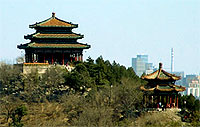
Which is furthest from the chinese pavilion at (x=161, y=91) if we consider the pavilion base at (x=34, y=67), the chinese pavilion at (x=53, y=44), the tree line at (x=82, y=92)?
the chinese pavilion at (x=53, y=44)

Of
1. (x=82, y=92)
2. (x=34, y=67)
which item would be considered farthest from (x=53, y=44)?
(x=82, y=92)

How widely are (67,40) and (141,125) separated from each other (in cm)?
1918

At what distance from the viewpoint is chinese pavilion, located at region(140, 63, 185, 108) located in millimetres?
53281

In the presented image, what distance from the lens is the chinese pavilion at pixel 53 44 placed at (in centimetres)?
6456

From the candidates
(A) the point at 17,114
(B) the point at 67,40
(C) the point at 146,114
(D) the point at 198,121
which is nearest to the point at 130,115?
(C) the point at 146,114

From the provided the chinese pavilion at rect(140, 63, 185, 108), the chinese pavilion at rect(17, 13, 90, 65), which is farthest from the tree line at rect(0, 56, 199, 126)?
the chinese pavilion at rect(17, 13, 90, 65)

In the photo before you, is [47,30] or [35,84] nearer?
[35,84]

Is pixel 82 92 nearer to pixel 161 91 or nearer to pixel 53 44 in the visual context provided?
pixel 161 91

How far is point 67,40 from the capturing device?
214 ft

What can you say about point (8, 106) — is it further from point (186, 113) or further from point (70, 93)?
point (186, 113)

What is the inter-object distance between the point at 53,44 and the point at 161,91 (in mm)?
15602

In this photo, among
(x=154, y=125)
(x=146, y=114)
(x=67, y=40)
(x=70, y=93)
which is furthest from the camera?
(x=67, y=40)

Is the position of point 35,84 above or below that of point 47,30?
below

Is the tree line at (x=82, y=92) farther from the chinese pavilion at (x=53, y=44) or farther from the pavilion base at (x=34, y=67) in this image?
the chinese pavilion at (x=53, y=44)
